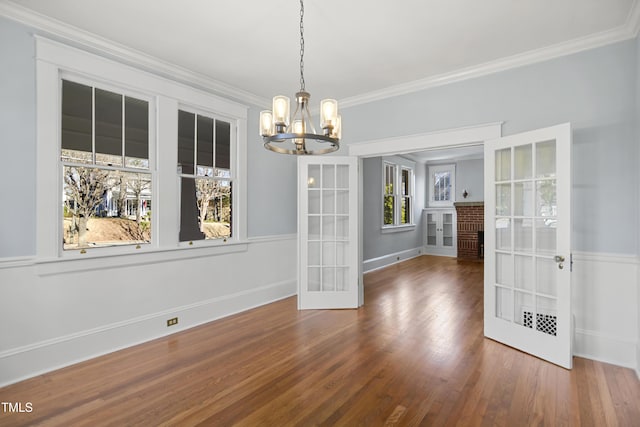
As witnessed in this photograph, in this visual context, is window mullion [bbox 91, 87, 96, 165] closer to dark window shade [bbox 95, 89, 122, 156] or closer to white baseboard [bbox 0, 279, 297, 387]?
dark window shade [bbox 95, 89, 122, 156]

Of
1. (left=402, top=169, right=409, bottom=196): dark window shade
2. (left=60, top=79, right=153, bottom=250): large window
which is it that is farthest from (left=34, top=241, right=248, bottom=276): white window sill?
(left=402, top=169, right=409, bottom=196): dark window shade

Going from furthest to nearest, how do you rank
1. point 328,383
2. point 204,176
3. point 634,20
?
point 204,176 < point 634,20 < point 328,383

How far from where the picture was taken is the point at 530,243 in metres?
3.13

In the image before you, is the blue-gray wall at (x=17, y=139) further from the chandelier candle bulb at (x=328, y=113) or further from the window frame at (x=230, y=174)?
the chandelier candle bulb at (x=328, y=113)

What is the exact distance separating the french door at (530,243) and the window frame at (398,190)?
425cm

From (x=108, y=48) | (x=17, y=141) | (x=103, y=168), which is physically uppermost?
(x=108, y=48)

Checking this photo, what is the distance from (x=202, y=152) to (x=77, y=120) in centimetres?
129

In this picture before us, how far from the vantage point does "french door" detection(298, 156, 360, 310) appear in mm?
4527

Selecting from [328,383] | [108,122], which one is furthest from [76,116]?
[328,383]

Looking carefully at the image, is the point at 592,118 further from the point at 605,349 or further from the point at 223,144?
the point at 223,144

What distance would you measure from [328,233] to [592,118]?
10.2ft

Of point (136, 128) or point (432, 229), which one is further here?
point (432, 229)

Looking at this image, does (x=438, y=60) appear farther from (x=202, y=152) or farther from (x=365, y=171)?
(x=365, y=171)

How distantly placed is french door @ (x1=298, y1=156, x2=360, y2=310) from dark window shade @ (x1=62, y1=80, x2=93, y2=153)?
2.42 meters
